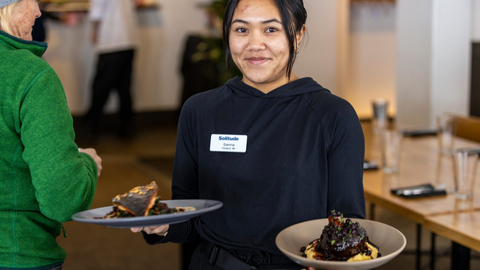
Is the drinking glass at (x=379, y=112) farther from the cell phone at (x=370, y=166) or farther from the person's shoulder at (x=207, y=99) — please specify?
the person's shoulder at (x=207, y=99)

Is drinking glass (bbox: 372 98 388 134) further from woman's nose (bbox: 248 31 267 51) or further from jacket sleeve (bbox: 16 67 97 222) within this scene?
jacket sleeve (bbox: 16 67 97 222)

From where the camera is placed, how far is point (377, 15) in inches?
268

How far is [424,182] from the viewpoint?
200 cm

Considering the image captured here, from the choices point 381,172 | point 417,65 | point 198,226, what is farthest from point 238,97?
point 417,65

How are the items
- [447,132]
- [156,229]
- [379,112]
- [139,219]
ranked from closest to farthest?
[139,219] < [156,229] < [447,132] < [379,112]

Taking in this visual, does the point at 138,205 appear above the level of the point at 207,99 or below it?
below

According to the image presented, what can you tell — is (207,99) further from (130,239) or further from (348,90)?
(348,90)

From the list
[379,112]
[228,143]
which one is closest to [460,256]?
[228,143]

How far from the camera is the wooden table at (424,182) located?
1.55 metres

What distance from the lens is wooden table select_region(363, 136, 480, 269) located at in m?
1.55

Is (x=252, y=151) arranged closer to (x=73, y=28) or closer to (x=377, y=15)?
(x=73, y=28)

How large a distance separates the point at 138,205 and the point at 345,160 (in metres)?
0.48

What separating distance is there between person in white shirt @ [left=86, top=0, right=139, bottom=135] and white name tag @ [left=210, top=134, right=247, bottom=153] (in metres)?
4.74

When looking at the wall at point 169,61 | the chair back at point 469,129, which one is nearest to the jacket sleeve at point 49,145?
the chair back at point 469,129
